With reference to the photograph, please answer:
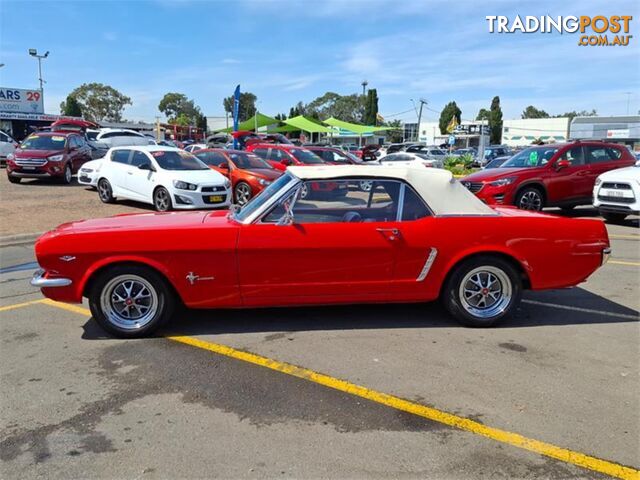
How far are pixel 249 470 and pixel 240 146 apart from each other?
2567 centimetres

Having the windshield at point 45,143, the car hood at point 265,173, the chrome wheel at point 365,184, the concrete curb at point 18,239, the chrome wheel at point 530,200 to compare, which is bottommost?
the concrete curb at point 18,239

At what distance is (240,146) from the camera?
2731cm

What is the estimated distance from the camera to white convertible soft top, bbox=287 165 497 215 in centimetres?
464

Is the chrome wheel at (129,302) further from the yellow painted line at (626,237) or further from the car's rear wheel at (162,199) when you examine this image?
the yellow painted line at (626,237)

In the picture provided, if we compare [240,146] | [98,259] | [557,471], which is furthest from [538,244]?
[240,146]

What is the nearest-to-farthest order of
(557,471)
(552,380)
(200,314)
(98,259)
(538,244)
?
(557,471) < (552,380) < (98,259) < (538,244) < (200,314)

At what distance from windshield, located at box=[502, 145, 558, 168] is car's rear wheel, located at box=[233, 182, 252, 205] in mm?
6556

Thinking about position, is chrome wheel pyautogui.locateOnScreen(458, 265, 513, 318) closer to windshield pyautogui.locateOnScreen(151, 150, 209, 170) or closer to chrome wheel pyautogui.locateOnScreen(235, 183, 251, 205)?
windshield pyautogui.locateOnScreen(151, 150, 209, 170)

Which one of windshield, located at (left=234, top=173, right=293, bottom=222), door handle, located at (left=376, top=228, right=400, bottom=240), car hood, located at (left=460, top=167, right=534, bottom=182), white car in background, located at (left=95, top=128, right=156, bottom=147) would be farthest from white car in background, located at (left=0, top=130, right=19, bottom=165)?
door handle, located at (left=376, top=228, right=400, bottom=240)

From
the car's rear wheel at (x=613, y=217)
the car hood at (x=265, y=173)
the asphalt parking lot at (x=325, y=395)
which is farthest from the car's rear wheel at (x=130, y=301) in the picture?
the car's rear wheel at (x=613, y=217)

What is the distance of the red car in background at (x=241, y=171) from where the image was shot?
→ 13469 millimetres

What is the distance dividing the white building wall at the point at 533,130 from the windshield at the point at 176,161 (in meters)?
74.5

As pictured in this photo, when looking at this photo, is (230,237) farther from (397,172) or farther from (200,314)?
(397,172)

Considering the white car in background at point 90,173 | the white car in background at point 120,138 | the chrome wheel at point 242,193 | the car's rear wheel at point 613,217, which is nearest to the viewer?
the car's rear wheel at point 613,217
